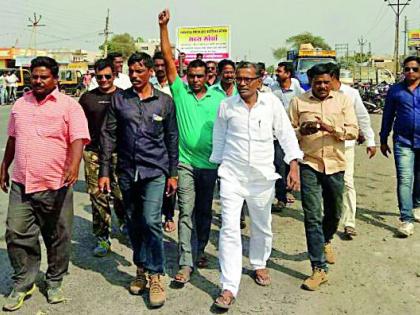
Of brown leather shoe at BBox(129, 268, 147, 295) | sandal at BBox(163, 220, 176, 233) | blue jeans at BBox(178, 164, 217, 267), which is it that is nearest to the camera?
brown leather shoe at BBox(129, 268, 147, 295)

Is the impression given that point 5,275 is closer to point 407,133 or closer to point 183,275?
point 183,275

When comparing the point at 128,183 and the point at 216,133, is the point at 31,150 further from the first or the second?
the point at 216,133

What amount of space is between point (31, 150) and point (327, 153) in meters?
2.47

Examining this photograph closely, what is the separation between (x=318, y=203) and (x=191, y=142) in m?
1.23

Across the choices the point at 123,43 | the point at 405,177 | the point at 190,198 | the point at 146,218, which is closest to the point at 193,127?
the point at 190,198

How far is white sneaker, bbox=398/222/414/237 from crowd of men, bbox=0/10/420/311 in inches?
50.8

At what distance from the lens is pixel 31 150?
4.05 m

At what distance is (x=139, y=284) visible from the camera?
14.6 ft

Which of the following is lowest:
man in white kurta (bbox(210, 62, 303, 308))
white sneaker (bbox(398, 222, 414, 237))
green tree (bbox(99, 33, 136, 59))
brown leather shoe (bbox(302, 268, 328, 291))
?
brown leather shoe (bbox(302, 268, 328, 291))

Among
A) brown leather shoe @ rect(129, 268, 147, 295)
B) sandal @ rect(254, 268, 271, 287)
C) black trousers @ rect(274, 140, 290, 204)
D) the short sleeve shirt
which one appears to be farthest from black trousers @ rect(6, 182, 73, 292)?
black trousers @ rect(274, 140, 290, 204)

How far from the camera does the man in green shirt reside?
469cm

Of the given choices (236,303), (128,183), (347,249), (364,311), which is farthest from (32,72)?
(347,249)

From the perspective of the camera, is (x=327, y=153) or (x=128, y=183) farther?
(x=327, y=153)

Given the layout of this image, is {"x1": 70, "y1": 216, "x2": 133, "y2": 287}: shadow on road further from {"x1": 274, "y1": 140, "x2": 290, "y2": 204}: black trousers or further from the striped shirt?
{"x1": 274, "y1": 140, "x2": 290, "y2": 204}: black trousers
